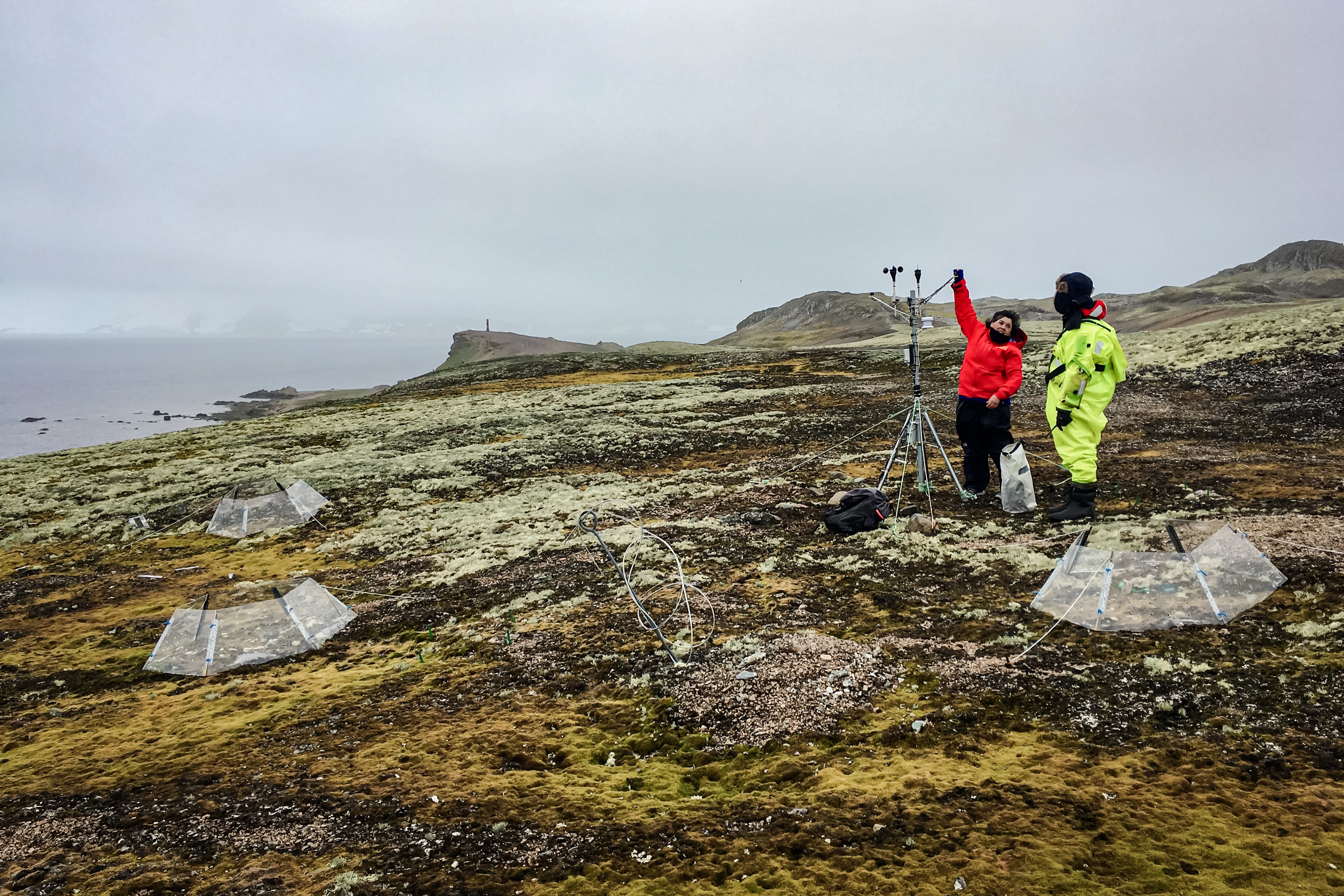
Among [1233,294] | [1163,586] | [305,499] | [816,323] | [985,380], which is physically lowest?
[1163,586]

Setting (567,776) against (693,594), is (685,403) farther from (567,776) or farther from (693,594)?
(567,776)

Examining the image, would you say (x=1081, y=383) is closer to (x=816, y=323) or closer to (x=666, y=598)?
(x=666, y=598)

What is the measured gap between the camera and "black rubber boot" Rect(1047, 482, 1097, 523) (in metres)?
9.13

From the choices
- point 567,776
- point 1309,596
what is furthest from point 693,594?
point 1309,596

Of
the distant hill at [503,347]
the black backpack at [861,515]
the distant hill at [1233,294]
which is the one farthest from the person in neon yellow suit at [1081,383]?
the distant hill at [503,347]

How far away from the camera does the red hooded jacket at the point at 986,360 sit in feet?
32.7

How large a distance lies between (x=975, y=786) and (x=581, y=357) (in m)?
54.9

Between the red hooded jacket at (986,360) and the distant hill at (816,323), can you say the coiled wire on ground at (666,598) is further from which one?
the distant hill at (816,323)

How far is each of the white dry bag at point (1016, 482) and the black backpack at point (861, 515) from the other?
1697 millimetres

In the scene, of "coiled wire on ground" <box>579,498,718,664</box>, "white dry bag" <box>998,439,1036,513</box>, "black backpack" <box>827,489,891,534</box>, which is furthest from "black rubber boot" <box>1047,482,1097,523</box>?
"coiled wire on ground" <box>579,498,718,664</box>

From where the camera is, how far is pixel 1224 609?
6.00 meters

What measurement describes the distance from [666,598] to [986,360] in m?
5.99

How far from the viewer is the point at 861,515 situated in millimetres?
10023

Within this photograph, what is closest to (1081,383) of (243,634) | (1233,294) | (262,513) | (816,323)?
(243,634)
